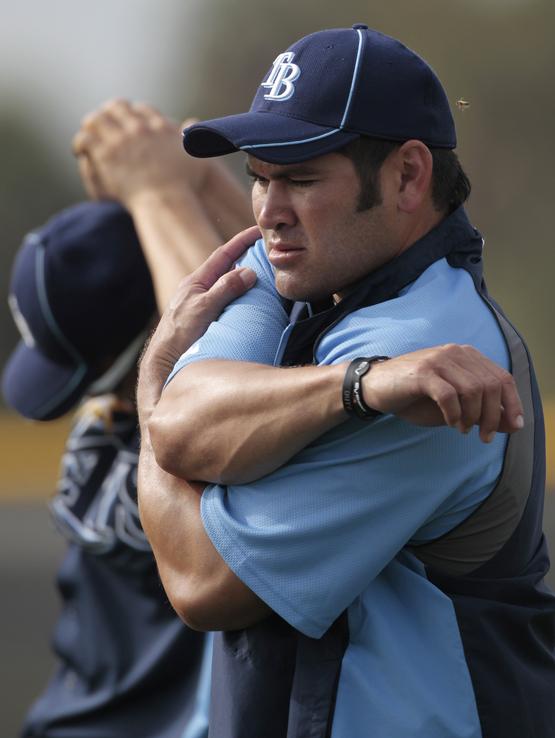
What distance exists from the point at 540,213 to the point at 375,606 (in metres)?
14.9

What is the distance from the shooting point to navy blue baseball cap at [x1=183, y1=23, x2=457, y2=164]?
2281mm

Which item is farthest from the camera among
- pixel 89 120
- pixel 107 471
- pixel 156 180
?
pixel 107 471

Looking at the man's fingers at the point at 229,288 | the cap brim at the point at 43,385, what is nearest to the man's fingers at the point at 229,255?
the man's fingers at the point at 229,288

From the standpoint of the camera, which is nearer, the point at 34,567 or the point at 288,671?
the point at 288,671

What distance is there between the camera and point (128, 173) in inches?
149

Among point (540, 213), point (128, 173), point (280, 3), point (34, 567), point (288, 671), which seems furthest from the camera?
point (280, 3)

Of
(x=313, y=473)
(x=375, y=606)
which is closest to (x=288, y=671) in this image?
(x=375, y=606)

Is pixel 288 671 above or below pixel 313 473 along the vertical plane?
below

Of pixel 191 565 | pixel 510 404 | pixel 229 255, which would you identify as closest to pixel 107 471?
pixel 229 255

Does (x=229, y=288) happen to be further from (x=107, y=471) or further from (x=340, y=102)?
(x=107, y=471)

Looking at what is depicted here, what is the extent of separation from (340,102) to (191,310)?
1.68 feet

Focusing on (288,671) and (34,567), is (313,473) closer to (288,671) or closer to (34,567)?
(288,671)

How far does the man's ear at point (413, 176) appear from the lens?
2336 millimetres

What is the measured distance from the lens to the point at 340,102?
229cm
